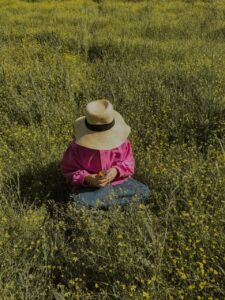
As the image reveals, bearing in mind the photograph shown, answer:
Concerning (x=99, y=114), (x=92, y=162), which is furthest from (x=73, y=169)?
(x=99, y=114)

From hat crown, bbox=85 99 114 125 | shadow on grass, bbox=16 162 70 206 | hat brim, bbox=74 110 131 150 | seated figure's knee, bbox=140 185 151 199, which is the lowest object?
shadow on grass, bbox=16 162 70 206

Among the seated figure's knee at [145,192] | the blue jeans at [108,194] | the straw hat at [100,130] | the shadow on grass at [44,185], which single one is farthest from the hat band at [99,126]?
the shadow on grass at [44,185]

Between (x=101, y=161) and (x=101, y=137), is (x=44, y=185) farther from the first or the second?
(x=101, y=137)

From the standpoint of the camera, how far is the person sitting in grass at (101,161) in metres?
2.88

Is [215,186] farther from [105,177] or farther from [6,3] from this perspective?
[6,3]

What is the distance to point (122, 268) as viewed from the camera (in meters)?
2.30

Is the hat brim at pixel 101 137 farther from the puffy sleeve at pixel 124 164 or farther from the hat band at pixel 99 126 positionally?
the puffy sleeve at pixel 124 164

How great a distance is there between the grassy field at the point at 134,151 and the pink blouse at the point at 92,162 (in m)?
0.24

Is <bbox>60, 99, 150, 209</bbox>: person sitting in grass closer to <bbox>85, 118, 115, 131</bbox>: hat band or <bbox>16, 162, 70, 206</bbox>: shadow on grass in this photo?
<bbox>85, 118, 115, 131</bbox>: hat band

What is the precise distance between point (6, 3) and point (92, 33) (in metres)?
4.37

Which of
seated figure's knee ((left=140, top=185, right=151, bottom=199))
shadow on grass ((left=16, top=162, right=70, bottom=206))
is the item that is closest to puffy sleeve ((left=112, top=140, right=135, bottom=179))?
seated figure's knee ((left=140, top=185, right=151, bottom=199))

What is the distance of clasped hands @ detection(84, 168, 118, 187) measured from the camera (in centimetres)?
291

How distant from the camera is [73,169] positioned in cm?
305

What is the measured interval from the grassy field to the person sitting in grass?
6.6 inches
